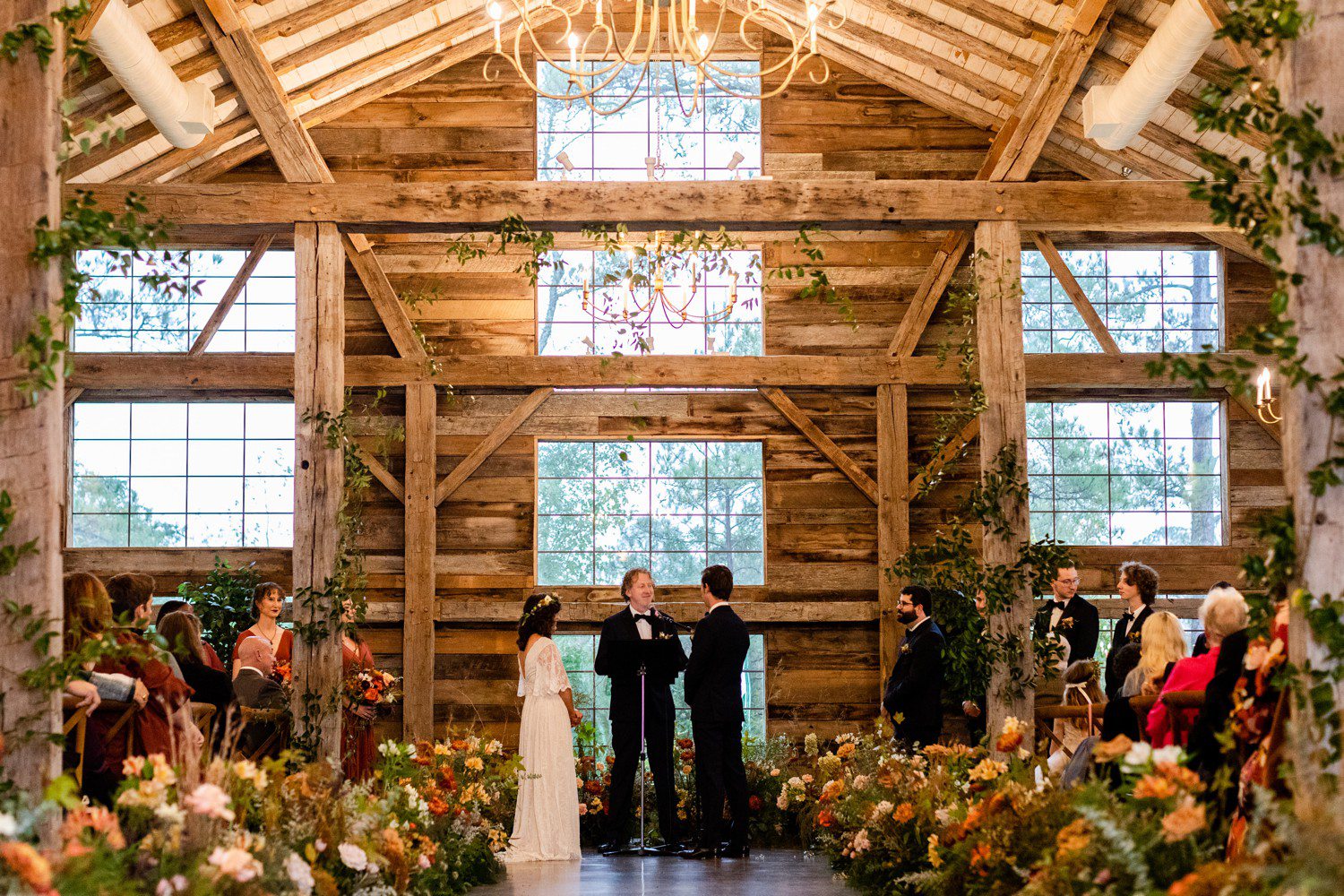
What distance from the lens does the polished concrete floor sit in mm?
6242

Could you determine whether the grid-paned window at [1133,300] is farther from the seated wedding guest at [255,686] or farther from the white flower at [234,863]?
the white flower at [234,863]

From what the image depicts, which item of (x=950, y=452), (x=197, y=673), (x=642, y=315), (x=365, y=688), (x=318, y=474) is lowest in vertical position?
(x=365, y=688)

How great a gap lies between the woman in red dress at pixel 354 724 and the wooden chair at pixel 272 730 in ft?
1.60

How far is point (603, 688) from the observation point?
449 inches

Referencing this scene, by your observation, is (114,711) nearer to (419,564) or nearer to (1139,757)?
(1139,757)

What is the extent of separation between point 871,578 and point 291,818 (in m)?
7.18

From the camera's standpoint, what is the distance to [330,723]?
715cm

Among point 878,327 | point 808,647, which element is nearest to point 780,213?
point 878,327

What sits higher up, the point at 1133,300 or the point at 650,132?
the point at 650,132

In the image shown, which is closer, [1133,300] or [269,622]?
[269,622]

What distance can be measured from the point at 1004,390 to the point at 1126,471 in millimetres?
4413

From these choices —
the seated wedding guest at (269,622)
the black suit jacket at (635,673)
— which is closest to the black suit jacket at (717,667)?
the black suit jacket at (635,673)

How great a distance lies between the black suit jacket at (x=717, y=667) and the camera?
769 centimetres

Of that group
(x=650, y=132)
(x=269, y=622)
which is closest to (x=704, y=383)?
(x=650, y=132)
